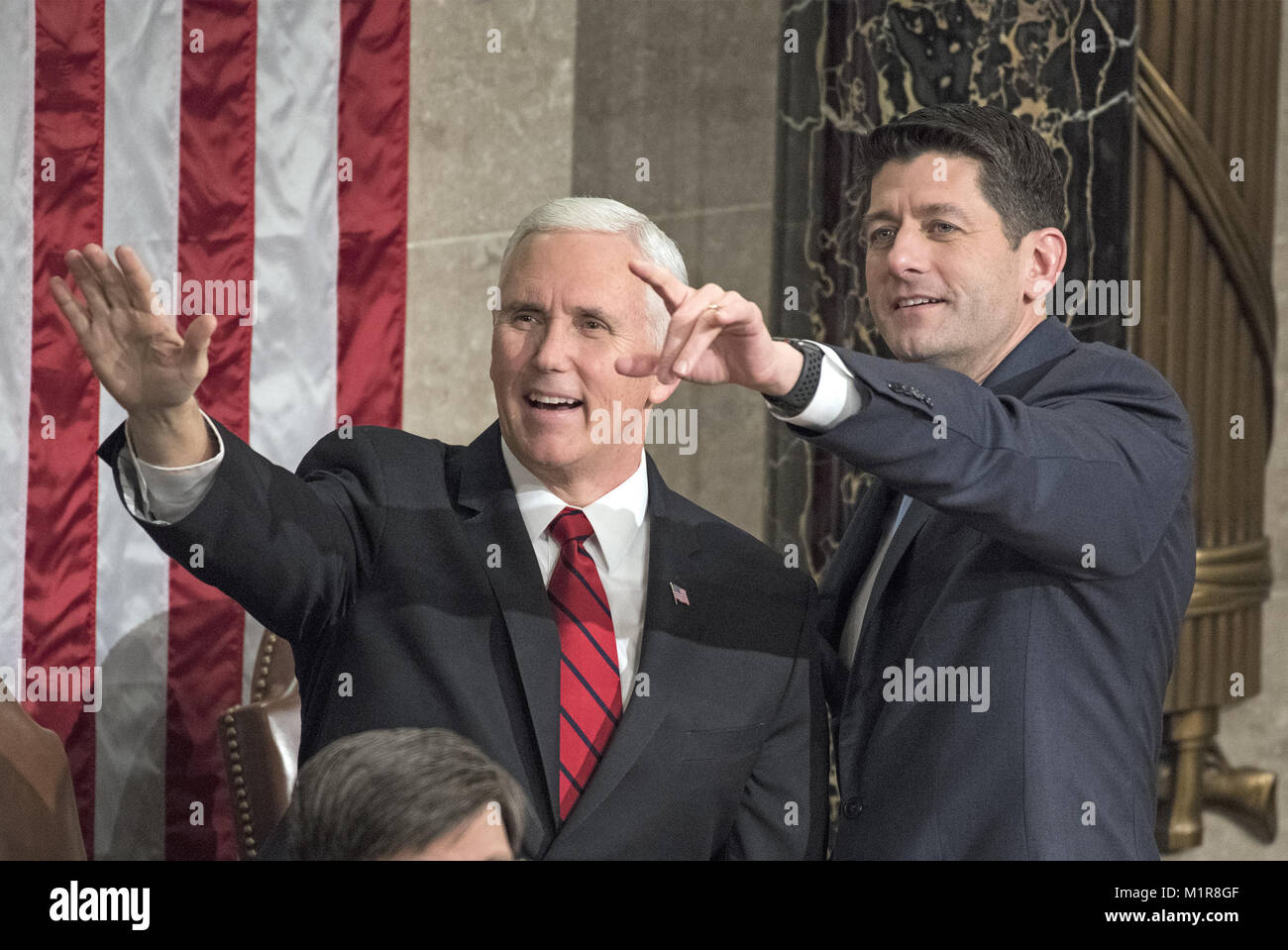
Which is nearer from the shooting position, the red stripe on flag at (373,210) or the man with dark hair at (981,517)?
the man with dark hair at (981,517)

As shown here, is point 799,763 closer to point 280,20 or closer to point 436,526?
→ point 436,526

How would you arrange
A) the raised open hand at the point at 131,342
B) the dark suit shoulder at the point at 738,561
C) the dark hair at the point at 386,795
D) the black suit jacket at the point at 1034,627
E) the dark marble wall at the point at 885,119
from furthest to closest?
1. the dark marble wall at the point at 885,119
2. the dark suit shoulder at the point at 738,561
3. the black suit jacket at the point at 1034,627
4. the raised open hand at the point at 131,342
5. the dark hair at the point at 386,795

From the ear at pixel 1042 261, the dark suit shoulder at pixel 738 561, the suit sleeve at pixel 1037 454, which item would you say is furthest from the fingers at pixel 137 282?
the ear at pixel 1042 261

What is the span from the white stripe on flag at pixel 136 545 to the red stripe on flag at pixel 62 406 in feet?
0.10

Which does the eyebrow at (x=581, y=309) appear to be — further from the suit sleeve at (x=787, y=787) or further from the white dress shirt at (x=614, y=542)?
the suit sleeve at (x=787, y=787)

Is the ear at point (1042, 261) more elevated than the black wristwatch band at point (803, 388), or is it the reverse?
the ear at point (1042, 261)

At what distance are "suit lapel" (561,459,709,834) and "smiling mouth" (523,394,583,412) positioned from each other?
8.1 inches

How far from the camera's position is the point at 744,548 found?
7.09 ft

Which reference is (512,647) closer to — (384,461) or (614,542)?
(614,542)

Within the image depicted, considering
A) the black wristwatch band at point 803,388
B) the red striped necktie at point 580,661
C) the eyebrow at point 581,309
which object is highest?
→ the eyebrow at point 581,309

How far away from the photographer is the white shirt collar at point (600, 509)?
6.70ft

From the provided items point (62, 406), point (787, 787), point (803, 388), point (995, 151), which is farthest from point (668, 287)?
point (62, 406)

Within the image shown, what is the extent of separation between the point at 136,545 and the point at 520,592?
5.94 feet

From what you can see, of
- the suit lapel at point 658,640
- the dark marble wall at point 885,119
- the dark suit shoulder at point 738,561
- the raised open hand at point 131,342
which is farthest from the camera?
the dark marble wall at point 885,119
